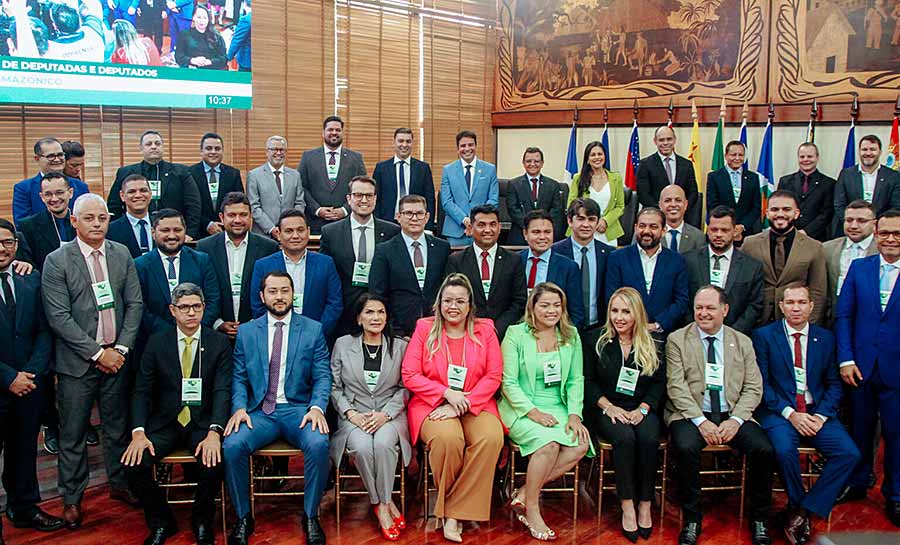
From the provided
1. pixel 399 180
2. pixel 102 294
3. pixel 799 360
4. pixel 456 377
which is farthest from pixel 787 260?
pixel 102 294

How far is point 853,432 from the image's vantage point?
4496 mm

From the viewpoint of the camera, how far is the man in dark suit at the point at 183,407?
153 inches

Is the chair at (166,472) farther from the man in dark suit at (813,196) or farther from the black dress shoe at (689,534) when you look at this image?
the man in dark suit at (813,196)

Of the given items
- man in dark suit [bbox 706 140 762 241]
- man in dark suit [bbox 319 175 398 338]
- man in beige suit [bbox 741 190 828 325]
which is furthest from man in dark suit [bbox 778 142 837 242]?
man in dark suit [bbox 319 175 398 338]

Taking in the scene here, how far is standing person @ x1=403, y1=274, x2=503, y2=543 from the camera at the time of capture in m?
4.09

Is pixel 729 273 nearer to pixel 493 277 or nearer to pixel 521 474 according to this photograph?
Result: pixel 493 277

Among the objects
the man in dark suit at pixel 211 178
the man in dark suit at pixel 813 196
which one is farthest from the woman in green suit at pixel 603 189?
the man in dark suit at pixel 211 178

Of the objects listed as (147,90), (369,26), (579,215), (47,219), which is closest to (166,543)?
(47,219)

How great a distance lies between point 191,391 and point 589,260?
A: 8.41 ft

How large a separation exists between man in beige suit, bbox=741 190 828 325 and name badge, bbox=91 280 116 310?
12.4ft

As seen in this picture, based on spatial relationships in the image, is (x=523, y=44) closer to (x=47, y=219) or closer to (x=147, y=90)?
(x=147, y=90)

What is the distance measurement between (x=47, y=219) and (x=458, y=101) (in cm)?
633

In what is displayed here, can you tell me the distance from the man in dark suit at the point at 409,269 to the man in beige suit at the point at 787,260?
2.02 metres

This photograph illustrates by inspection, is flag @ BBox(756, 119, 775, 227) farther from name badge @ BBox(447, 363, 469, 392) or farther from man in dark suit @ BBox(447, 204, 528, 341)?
name badge @ BBox(447, 363, 469, 392)
